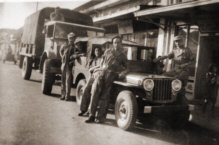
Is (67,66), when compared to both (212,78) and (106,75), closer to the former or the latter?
(106,75)

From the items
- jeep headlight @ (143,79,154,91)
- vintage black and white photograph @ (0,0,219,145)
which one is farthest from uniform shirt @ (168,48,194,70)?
jeep headlight @ (143,79,154,91)

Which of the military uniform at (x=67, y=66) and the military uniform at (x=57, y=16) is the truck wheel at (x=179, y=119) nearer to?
the military uniform at (x=67, y=66)

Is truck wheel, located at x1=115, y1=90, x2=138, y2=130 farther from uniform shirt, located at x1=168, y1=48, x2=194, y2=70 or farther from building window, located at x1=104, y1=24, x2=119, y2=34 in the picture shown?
building window, located at x1=104, y1=24, x2=119, y2=34

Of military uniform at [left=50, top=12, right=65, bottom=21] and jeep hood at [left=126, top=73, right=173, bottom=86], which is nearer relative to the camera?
jeep hood at [left=126, top=73, right=173, bottom=86]

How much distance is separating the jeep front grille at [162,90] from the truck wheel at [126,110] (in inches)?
18.9

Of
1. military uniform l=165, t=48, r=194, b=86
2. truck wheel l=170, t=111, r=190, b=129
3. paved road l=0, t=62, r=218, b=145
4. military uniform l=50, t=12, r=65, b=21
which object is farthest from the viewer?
military uniform l=50, t=12, r=65, b=21

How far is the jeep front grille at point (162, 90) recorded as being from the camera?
16.5ft

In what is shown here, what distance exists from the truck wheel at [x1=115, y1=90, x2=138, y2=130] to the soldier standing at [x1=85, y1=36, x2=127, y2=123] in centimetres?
37

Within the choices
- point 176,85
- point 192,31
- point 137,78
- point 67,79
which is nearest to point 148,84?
point 137,78

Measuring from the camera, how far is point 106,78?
5320 mm

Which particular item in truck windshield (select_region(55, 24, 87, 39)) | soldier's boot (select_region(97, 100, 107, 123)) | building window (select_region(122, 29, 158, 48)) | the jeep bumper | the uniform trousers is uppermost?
building window (select_region(122, 29, 158, 48))

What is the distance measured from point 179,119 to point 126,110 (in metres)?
1.27

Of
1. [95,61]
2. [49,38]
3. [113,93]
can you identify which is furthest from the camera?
[49,38]

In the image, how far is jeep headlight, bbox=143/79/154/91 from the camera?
4.86m
